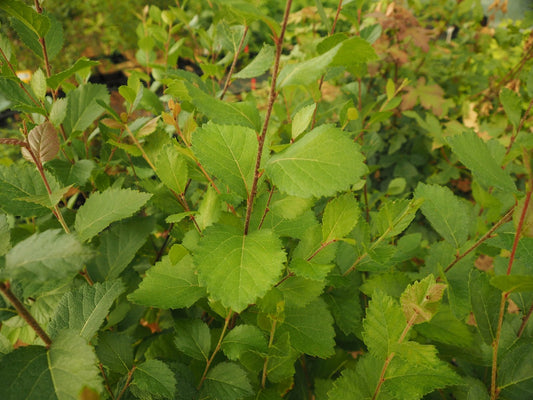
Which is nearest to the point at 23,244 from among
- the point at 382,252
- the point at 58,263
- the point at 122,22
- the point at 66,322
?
the point at 58,263

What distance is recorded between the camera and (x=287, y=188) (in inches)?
14.8

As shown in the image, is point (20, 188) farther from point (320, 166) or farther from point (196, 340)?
point (320, 166)

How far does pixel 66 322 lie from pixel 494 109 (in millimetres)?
2109

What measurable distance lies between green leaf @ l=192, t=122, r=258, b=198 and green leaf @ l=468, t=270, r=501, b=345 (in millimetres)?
413

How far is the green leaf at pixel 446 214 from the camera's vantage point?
2.09 feet

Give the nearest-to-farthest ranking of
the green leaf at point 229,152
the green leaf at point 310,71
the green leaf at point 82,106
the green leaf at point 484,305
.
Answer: the green leaf at point 310,71, the green leaf at point 229,152, the green leaf at point 484,305, the green leaf at point 82,106

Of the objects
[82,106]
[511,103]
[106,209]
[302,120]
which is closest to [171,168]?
[106,209]

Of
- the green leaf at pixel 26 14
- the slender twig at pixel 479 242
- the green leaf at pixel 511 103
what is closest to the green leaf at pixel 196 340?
the slender twig at pixel 479 242

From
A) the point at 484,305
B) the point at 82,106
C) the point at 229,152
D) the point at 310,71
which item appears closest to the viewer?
the point at 310,71

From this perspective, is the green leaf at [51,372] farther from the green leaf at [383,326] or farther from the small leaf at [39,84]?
the small leaf at [39,84]

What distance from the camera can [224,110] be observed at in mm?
413

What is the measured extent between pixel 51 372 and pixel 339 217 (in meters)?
0.39

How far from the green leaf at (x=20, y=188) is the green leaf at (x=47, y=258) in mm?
219

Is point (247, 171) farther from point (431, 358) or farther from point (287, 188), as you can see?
point (431, 358)
